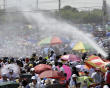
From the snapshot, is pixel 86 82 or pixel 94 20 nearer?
pixel 86 82

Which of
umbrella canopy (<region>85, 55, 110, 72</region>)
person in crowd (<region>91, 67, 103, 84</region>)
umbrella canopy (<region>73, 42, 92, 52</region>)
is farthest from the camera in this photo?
umbrella canopy (<region>73, 42, 92, 52</region>)

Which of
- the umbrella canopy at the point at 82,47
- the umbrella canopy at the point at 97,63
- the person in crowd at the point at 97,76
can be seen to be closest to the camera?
the person in crowd at the point at 97,76

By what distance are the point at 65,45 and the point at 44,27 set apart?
2880 cm

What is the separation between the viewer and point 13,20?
206 ft

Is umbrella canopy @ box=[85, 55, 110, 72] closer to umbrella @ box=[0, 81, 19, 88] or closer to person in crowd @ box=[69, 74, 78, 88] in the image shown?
person in crowd @ box=[69, 74, 78, 88]

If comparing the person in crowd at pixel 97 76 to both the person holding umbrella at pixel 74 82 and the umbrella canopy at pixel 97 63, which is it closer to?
the umbrella canopy at pixel 97 63

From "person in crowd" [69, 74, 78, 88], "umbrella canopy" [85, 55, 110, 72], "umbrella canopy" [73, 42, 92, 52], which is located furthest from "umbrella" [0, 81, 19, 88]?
"umbrella canopy" [73, 42, 92, 52]

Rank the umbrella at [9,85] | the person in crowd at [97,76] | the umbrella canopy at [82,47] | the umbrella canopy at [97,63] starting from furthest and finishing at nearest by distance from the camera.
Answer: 1. the umbrella canopy at [82,47]
2. the umbrella canopy at [97,63]
3. the person in crowd at [97,76]
4. the umbrella at [9,85]

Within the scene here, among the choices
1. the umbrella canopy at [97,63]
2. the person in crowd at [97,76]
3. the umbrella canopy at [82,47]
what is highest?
the umbrella canopy at [97,63]

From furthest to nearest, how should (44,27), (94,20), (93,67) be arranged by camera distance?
(94,20)
(44,27)
(93,67)

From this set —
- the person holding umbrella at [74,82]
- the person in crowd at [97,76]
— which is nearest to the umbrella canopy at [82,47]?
the person in crowd at [97,76]

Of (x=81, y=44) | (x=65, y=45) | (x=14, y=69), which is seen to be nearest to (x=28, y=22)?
(x=65, y=45)

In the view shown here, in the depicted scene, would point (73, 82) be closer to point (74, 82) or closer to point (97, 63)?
point (74, 82)

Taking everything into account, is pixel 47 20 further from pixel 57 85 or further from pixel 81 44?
pixel 57 85
